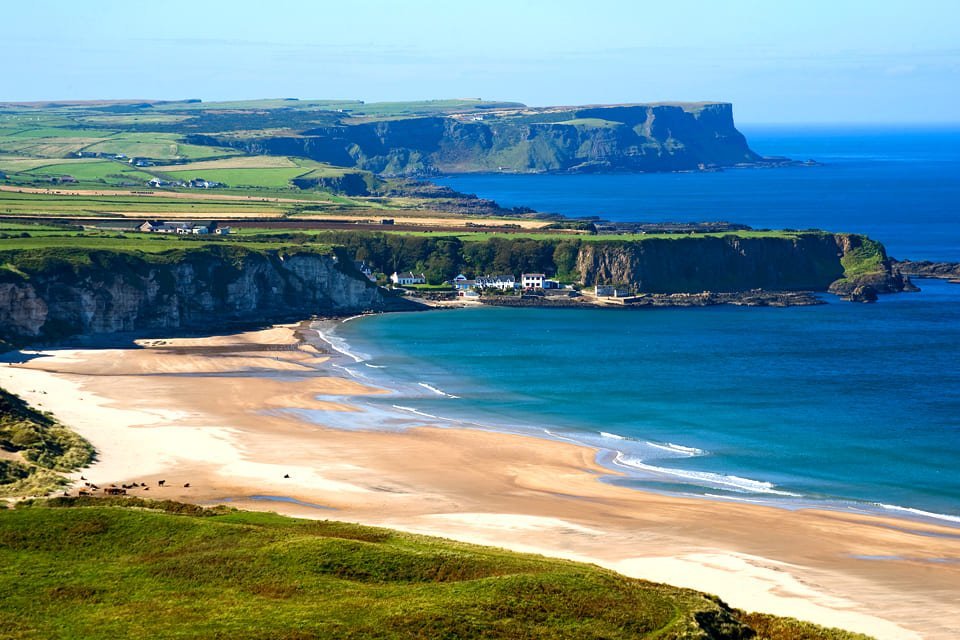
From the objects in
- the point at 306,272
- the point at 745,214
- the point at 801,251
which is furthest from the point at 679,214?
the point at 306,272

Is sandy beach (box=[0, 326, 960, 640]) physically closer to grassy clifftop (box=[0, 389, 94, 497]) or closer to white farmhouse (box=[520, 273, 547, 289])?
grassy clifftop (box=[0, 389, 94, 497])

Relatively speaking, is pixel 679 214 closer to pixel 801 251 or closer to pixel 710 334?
pixel 801 251

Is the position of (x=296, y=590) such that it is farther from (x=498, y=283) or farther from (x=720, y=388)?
(x=498, y=283)

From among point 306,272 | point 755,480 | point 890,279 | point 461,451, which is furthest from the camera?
point 890,279

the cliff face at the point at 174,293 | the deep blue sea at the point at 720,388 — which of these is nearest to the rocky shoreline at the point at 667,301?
the deep blue sea at the point at 720,388

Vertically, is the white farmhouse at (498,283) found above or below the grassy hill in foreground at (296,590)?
below

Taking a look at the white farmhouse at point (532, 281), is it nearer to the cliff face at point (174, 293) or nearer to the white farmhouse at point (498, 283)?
the white farmhouse at point (498, 283)
